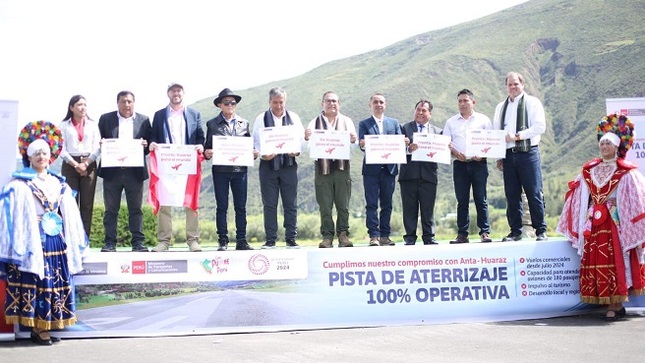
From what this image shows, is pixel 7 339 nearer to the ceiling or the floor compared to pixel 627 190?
nearer to the floor

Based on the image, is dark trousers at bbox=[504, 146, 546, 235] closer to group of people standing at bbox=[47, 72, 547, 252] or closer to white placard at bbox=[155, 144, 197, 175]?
group of people standing at bbox=[47, 72, 547, 252]

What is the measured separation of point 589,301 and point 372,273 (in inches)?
92.9

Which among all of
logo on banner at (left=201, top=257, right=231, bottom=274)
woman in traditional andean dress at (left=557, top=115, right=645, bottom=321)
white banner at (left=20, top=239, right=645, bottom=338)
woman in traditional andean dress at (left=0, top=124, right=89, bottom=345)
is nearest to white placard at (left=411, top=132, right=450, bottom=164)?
white banner at (left=20, top=239, right=645, bottom=338)

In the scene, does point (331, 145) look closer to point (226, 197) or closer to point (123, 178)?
point (226, 197)

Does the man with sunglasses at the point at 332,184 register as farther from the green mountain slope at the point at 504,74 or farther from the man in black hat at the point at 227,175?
the green mountain slope at the point at 504,74

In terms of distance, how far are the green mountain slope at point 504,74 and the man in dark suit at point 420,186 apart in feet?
115

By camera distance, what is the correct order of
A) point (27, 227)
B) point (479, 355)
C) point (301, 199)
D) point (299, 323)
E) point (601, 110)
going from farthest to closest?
1. point (601, 110)
2. point (301, 199)
3. point (299, 323)
4. point (27, 227)
5. point (479, 355)

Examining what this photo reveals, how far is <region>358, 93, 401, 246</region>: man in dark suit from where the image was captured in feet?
30.8

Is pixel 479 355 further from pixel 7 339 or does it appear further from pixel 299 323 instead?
pixel 7 339

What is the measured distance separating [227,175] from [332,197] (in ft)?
4.11

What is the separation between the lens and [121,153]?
28.6ft

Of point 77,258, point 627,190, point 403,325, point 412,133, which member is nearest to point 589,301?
point 627,190

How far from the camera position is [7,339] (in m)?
7.70

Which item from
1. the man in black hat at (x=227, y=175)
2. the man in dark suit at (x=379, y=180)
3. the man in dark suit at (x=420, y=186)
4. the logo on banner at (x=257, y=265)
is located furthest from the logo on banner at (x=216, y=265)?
the man in dark suit at (x=420, y=186)
